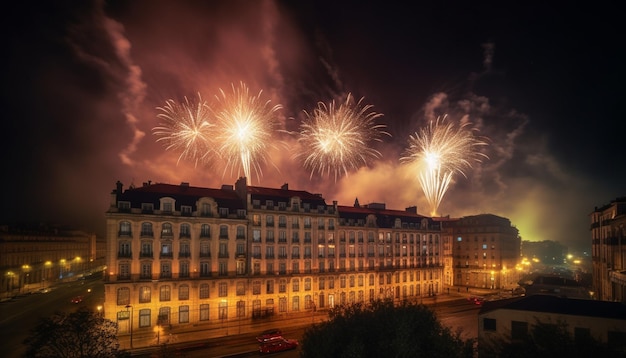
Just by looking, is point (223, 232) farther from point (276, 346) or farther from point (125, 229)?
point (276, 346)

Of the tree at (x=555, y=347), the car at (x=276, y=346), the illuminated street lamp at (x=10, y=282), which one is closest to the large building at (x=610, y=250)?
the tree at (x=555, y=347)

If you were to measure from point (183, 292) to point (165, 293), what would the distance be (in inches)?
110

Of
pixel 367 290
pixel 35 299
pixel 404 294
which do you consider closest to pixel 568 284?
pixel 404 294

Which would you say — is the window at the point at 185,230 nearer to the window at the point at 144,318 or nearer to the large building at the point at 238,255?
the large building at the point at 238,255

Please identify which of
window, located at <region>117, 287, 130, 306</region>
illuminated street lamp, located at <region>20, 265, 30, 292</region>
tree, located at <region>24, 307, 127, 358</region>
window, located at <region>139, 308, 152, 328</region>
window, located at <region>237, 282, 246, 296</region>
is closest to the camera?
tree, located at <region>24, 307, 127, 358</region>

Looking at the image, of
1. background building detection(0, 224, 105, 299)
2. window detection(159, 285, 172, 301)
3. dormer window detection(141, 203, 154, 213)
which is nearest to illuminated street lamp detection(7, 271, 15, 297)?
background building detection(0, 224, 105, 299)

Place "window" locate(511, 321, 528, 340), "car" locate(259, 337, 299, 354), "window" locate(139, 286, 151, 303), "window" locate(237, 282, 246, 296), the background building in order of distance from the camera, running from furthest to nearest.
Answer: the background building → "window" locate(237, 282, 246, 296) → "window" locate(139, 286, 151, 303) → "car" locate(259, 337, 299, 354) → "window" locate(511, 321, 528, 340)

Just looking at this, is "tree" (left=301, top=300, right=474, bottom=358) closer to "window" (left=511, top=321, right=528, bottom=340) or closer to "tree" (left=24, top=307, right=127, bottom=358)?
"tree" (left=24, top=307, right=127, bottom=358)

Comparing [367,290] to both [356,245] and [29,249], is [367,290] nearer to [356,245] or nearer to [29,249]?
[356,245]

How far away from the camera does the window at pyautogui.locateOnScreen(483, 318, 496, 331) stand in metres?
42.0

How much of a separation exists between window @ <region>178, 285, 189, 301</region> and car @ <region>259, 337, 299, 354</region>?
804 inches

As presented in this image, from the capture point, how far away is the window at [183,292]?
204ft

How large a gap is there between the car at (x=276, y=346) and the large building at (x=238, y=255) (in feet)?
64.0

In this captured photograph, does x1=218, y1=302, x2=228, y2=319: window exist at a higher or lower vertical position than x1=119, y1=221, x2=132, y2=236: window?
lower
